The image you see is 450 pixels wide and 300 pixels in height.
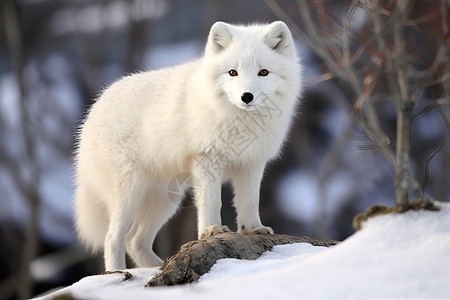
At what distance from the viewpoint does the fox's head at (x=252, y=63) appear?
3.70 m

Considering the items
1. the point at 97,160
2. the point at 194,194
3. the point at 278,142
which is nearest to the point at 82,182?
the point at 97,160

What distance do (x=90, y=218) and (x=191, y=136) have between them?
130 cm

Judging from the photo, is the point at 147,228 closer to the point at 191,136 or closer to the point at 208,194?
the point at 208,194

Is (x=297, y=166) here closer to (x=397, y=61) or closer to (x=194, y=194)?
(x=194, y=194)

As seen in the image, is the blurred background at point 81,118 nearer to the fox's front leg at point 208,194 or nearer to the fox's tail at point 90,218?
the fox's tail at point 90,218

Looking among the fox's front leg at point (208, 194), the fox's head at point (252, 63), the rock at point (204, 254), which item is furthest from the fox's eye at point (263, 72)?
the rock at point (204, 254)

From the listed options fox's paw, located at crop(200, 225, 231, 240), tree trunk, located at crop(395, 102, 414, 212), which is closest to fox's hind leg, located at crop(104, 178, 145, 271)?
fox's paw, located at crop(200, 225, 231, 240)

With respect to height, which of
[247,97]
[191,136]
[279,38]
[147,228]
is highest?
[279,38]

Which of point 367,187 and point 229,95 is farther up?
point 229,95

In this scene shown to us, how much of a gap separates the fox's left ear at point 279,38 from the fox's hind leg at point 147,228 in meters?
1.47

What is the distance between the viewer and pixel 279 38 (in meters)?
4.05

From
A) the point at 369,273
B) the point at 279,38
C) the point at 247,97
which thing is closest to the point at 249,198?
the point at 247,97

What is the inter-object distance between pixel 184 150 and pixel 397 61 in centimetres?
199

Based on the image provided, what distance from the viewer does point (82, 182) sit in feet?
16.0
